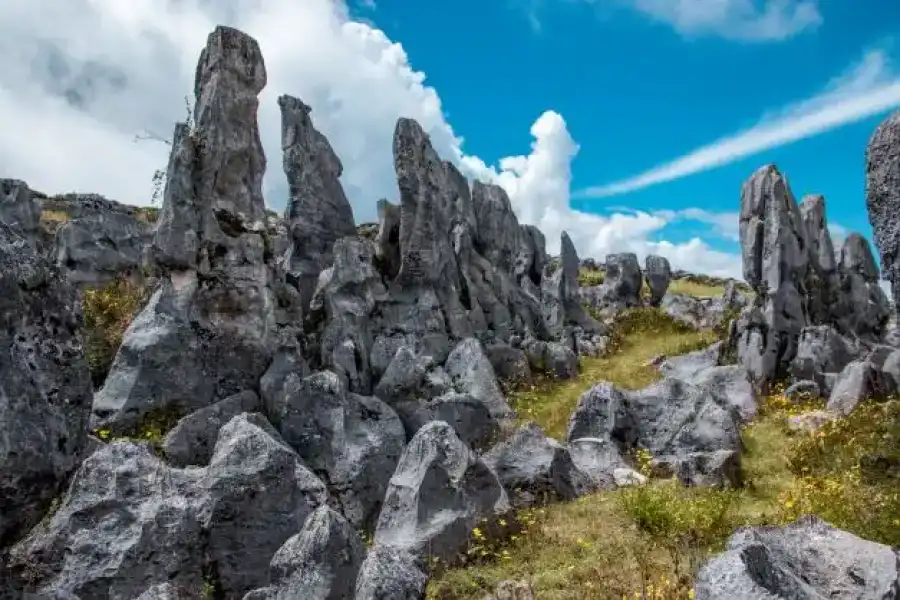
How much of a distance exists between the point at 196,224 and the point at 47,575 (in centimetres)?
1167

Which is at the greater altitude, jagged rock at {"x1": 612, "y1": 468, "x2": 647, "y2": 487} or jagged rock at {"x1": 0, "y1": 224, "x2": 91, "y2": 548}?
jagged rock at {"x1": 0, "y1": 224, "x2": 91, "y2": 548}

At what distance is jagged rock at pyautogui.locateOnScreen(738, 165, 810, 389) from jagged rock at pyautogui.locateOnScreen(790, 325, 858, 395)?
32.2 inches

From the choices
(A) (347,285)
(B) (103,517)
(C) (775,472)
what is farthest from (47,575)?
(A) (347,285)

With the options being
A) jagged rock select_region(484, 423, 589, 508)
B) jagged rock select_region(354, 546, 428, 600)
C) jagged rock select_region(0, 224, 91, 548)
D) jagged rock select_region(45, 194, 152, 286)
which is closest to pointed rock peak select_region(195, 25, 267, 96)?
jagged rock select_region(45, 194, 152, 286)

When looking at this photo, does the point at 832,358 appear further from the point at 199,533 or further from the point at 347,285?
the point at 199,533

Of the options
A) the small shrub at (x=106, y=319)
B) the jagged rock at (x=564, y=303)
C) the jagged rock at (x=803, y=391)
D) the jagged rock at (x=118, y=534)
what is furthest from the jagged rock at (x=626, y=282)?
the jagged rock at (x=118, y=534)

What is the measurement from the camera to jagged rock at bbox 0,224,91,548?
15.7 feet

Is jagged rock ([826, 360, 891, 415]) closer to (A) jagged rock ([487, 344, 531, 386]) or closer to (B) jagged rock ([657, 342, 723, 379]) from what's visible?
(B) jagged rock ([657, 342, 723, 379])

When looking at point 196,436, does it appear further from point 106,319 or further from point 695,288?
point 695,288

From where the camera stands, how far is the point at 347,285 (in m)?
22.7

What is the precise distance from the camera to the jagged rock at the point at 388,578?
22.6 ft

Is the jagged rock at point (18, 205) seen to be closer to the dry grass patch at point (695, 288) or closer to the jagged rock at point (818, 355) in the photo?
the jagged rock at point (818, 355)

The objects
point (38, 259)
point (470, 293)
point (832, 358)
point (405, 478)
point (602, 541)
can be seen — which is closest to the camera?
point (38, 259)

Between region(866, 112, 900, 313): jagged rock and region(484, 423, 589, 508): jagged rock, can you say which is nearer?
region(866, 112, 900, 313): jagged rock
